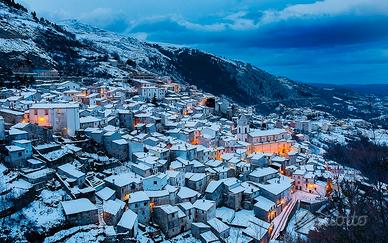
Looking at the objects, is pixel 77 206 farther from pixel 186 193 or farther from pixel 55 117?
pixel 55 117

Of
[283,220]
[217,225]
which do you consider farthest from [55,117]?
[283,220]

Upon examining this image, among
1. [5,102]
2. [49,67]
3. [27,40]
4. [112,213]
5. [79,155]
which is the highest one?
[27,40]

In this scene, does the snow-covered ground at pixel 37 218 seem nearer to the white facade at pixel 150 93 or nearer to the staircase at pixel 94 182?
A: the staircase at pixel 94 182

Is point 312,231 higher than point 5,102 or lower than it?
lower

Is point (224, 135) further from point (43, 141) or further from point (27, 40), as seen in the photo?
point (27, 40)

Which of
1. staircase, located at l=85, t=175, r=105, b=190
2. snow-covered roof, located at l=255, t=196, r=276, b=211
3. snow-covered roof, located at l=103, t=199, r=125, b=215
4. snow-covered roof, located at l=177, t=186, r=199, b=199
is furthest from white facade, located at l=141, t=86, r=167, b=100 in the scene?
snow-covered roof, located at l=103, t=199, r=125, b=215

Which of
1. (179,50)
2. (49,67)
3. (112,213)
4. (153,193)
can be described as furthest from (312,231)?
(179,50)

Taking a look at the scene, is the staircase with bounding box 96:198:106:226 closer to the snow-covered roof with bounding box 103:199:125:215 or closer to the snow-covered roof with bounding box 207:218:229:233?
the snow-covered roof with bounding box 103:199:125:215
